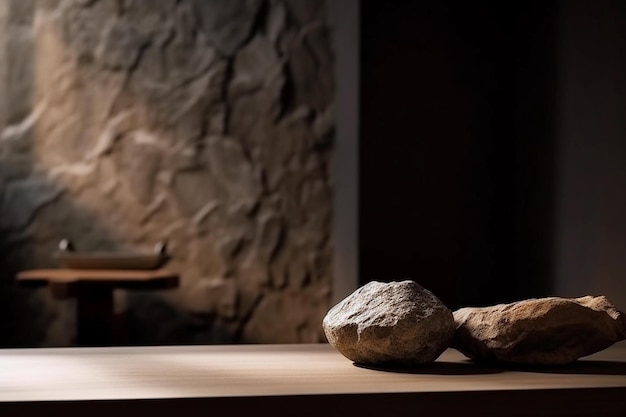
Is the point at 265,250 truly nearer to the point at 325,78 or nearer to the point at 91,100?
the point at 325,78

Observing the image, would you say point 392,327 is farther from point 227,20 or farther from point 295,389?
point 227,20

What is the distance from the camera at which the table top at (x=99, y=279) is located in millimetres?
2846

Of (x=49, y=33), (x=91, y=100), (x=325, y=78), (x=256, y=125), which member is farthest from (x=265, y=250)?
(x=49, y=33)

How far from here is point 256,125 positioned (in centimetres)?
340

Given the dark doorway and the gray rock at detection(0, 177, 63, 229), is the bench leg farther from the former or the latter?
the dark doorway

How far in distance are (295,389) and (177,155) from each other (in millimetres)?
2430

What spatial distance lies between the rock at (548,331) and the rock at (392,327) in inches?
3.1

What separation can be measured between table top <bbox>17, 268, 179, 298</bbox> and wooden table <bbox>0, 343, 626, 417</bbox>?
1.52 meters

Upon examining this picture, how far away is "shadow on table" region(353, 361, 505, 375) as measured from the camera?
1.25 meters

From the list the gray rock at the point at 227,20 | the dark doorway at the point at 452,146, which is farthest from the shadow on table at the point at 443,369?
the gray rock at the point at 227,20

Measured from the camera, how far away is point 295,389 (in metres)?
1.08

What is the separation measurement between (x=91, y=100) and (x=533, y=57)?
1809 mm

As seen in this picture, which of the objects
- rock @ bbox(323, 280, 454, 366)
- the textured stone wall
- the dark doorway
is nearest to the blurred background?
the textured stone wall

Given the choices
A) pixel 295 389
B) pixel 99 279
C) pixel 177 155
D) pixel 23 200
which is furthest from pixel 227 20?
pixel 295 389
